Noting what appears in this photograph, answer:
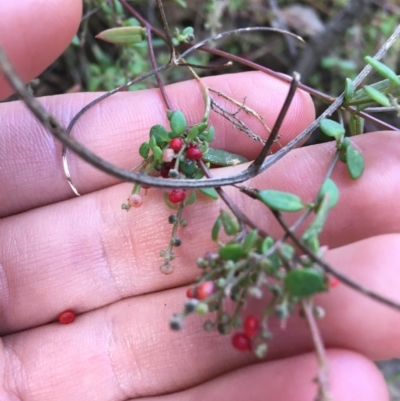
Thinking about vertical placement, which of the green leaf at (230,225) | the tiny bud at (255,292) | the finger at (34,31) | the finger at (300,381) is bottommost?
the finger at (300,381)

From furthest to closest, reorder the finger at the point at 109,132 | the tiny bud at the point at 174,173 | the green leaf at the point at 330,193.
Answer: the finger at the point at 109,132 → the tiny bud at the point at 174,173 → the green leaf at the point at 330,193

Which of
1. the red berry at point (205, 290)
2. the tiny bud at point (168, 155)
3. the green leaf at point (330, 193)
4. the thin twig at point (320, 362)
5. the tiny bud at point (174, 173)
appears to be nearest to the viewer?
the thin twig at point (320, 362)

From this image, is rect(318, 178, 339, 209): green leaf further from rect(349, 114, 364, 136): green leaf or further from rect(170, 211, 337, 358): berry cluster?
rect(349, 114, 364, 136): green leaf

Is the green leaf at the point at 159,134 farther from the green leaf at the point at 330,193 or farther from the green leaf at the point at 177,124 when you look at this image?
the green leaf at the point at 330,193

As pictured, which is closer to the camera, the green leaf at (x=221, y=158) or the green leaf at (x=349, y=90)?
the green leaf at (x=349, y=90)

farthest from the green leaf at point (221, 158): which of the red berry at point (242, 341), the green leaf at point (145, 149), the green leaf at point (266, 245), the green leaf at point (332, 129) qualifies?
the red berry at point (242, 341)

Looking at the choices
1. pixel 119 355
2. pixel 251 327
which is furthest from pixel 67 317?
pixel 251 327

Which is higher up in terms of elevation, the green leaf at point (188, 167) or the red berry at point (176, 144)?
the red berry at point (176, 144)
